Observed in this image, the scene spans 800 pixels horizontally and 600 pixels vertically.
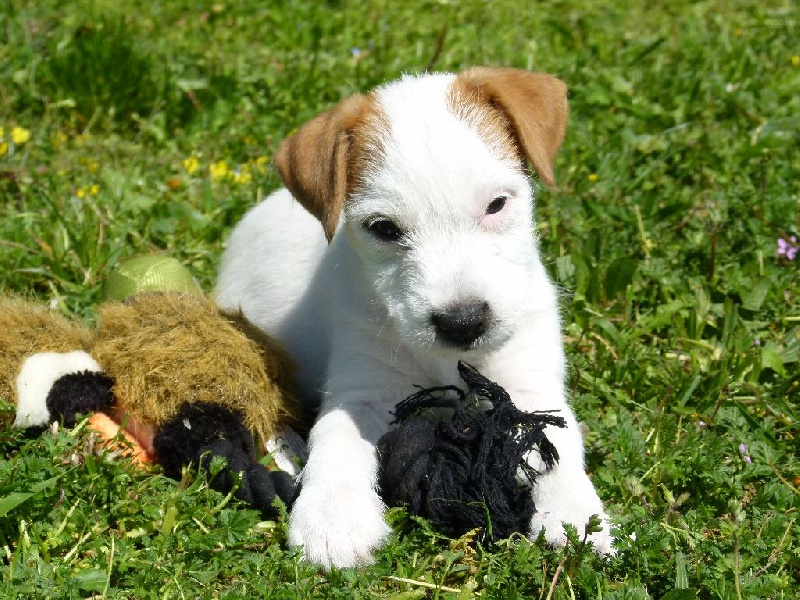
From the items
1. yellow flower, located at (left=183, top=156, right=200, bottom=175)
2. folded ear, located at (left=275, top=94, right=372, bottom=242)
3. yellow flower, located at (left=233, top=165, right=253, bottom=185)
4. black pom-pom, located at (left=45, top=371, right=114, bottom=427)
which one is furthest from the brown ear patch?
yellow flower, located at (left=183, top=156, right=200, bottom=175)

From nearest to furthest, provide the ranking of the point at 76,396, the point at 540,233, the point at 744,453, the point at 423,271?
the point at 423,271 < the point at 76,396 < the point at 744,453 < the point at 540,233

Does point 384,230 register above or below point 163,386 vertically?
above

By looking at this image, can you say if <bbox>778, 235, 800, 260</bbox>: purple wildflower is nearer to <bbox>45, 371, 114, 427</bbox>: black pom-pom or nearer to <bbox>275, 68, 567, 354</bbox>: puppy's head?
<bbox>275, 68, 567, 354</bbox>: puppy's head

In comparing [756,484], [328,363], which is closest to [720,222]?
[756,484]

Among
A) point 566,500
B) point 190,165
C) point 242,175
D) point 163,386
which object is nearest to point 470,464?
point 566,500

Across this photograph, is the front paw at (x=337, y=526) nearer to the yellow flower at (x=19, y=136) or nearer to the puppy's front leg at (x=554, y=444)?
the puppy's front leg at (x=554, y=444)

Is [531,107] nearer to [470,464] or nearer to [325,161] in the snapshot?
[325,161]

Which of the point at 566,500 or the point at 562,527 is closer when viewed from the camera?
the point at 562,527
